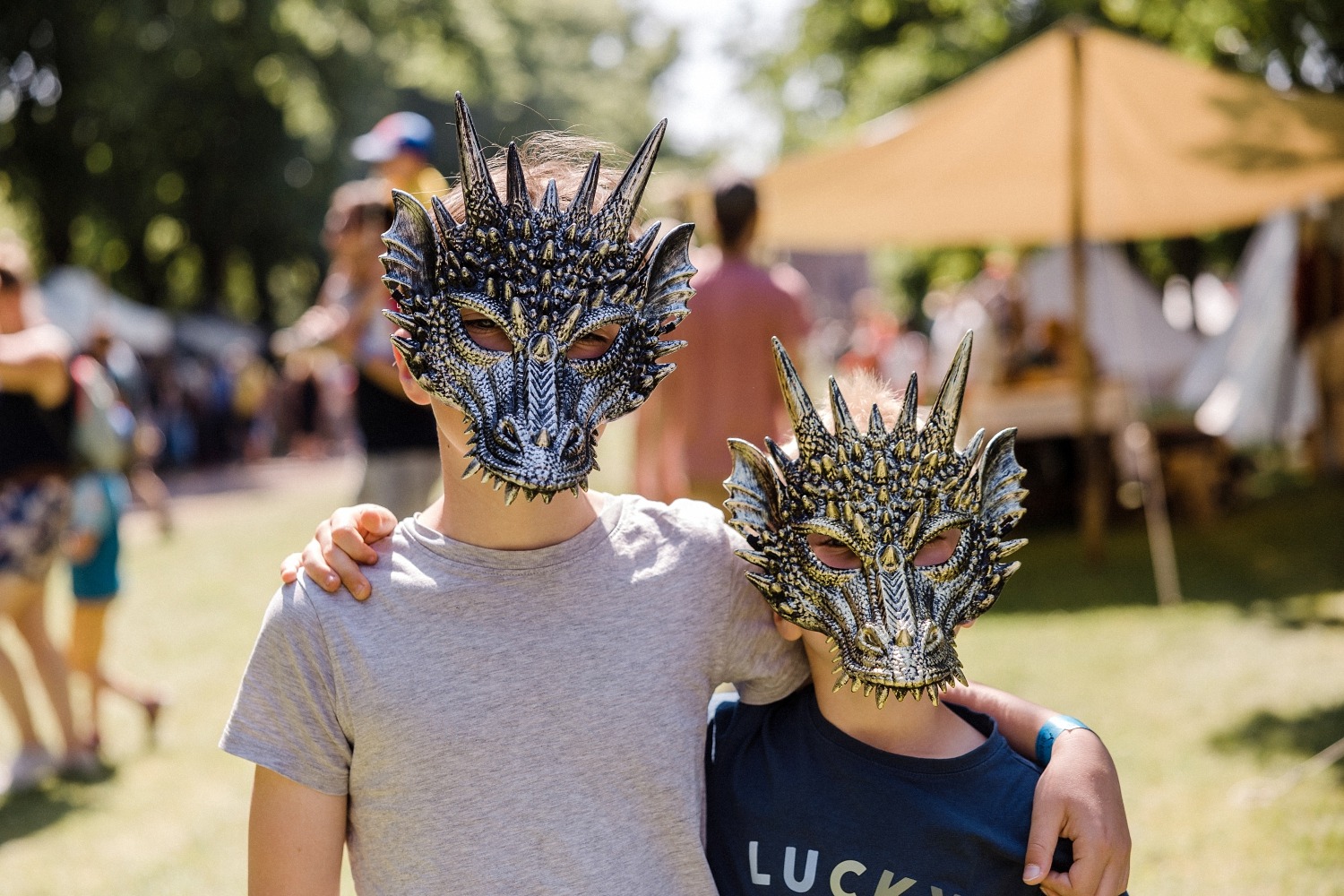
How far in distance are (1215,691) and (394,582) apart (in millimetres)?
4667

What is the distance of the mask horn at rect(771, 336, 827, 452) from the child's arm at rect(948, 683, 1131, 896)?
0.60 meters

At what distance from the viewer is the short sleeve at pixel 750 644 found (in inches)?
68.8

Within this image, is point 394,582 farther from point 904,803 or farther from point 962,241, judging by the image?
point 962,241

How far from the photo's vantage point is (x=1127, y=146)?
818cm

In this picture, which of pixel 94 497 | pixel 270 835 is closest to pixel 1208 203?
pixel 94 497

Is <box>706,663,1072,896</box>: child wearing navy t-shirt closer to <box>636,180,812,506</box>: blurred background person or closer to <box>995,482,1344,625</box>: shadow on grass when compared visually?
<box>636,180,812,506</box>: blurred background person

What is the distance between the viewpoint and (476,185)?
1.62 metres

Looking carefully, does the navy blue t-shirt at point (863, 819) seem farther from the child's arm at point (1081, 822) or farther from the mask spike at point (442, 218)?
the mask spike at point (442, 218)

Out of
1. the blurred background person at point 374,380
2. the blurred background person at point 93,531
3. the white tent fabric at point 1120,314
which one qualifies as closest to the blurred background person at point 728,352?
the blurred background person at point 374,380

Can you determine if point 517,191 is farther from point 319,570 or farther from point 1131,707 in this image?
point 1131,707

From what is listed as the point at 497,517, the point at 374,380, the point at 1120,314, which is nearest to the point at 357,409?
the point at 374,380

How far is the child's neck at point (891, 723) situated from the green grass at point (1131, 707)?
2122 millimetres

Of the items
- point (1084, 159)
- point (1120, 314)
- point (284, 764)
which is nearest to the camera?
point (284, 764)

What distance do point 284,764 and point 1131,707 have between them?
4.38 metres
